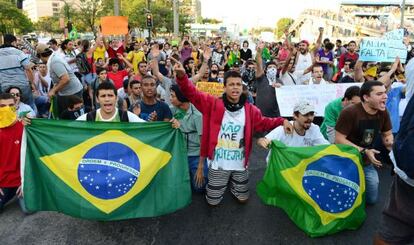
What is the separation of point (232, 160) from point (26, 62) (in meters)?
4.30

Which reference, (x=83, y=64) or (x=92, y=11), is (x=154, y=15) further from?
(x=83, y=64)

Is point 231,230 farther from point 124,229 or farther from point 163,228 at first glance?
point 124,229

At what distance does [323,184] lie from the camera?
3734 millimetres

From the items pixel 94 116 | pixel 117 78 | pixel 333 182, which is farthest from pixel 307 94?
pixel 94 116

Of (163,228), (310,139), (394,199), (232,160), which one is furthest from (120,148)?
(394,199)

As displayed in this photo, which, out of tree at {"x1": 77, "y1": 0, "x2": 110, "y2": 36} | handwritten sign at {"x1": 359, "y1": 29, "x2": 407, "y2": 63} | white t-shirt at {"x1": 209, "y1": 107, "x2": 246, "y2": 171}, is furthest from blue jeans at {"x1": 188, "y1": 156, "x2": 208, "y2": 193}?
tree at {"x1": 77, "y1": 0, "x2": 110, "y2": 36}

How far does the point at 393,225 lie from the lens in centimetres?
262

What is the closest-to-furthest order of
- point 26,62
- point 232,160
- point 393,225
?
1. point 393,225
2. point 232,160
3. point 26,62

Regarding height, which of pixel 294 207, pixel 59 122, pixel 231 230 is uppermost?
pixel 59 122

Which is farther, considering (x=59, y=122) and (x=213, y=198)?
(x=213, y=198)

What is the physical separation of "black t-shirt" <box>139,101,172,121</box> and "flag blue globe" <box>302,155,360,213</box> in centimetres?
211

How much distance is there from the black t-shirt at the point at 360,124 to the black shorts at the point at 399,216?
60.0 inches

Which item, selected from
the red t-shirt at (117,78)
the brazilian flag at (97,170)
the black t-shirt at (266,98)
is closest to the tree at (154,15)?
the red t-shirt at (117,78)

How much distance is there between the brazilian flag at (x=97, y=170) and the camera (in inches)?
144
